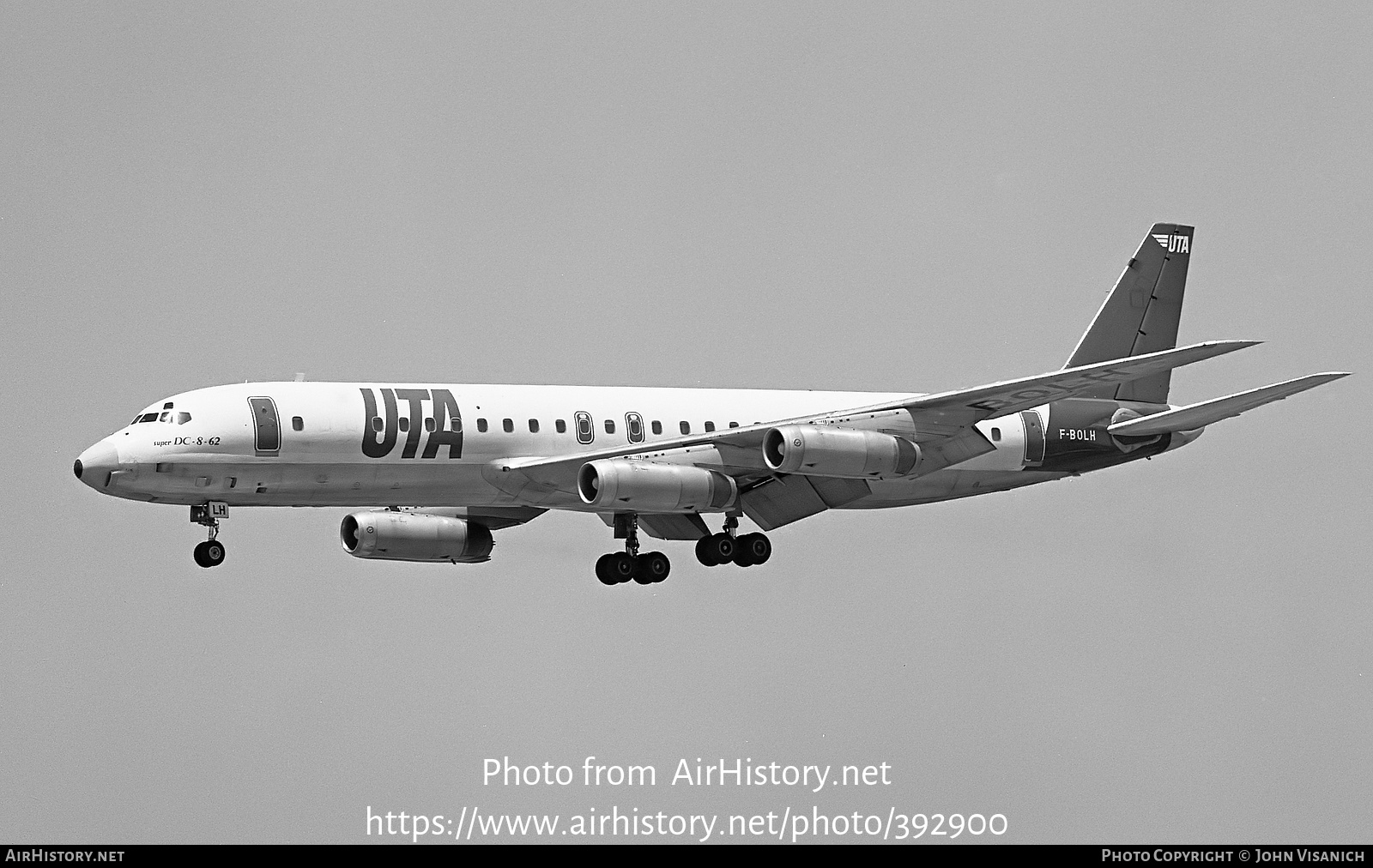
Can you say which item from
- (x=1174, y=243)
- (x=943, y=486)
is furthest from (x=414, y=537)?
(x=1174, y=243)

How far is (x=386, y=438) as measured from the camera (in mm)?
38000

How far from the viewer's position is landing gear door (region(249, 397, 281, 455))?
3712 centimetres

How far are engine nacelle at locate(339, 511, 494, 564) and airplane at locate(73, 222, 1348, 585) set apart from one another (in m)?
0.04

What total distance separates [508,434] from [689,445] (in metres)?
3.46

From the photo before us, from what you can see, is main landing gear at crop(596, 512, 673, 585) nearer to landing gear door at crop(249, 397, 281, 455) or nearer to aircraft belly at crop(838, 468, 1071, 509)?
aircraft belly at crop(838, 468, 1071, 509)

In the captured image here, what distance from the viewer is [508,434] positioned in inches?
1547

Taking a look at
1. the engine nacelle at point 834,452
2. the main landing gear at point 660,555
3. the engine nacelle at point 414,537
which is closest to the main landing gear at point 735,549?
the main landing gear at point 660,555

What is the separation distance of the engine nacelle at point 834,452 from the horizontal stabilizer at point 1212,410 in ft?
20.0

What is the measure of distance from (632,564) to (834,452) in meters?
6.01

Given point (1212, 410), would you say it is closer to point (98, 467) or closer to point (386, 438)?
point (386, 438)

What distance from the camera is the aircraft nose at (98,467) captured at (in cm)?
3669

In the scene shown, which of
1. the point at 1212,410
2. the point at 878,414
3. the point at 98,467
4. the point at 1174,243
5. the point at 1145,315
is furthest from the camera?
the point at 1174,243

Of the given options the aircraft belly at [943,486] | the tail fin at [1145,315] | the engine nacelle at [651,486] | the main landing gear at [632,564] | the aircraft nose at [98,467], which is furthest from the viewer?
the tail fin at [1145,315]

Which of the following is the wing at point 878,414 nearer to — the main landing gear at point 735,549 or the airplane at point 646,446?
the airplane at point 646,446
